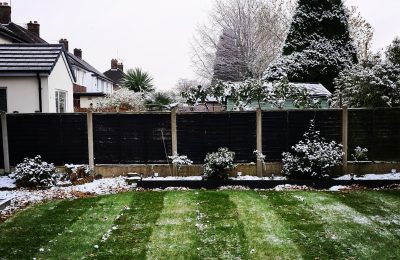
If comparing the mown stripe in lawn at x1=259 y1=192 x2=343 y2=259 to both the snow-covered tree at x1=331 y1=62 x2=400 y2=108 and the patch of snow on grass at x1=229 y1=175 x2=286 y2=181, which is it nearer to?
the patch of snow on grass at x1=229 y1=175 x2=286 y2=181

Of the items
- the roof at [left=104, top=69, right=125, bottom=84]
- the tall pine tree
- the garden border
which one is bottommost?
the garden border

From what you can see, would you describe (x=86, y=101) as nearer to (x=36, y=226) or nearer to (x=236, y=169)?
(x=236, y=169)

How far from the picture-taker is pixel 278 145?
12.0 meters

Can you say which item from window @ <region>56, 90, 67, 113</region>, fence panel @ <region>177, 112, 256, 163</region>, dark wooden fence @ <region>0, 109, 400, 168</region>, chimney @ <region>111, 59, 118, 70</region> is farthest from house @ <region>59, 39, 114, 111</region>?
fence panel @ <region>177, 112, 256, 163</region>

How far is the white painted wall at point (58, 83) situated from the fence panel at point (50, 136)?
10.1ft

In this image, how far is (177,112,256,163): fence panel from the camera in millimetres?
11977

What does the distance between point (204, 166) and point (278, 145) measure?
2.43 m

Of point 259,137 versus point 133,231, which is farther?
point 259,137

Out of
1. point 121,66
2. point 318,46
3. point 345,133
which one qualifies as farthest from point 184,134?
point 121,66

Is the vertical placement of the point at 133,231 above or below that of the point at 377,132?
below

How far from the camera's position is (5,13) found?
106ft

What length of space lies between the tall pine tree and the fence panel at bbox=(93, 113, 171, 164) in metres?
14.4

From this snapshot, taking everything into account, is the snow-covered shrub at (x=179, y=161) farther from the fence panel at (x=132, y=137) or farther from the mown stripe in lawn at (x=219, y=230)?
the mown stripe in lawn at (x=219, y=230)

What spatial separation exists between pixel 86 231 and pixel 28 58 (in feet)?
35.0
